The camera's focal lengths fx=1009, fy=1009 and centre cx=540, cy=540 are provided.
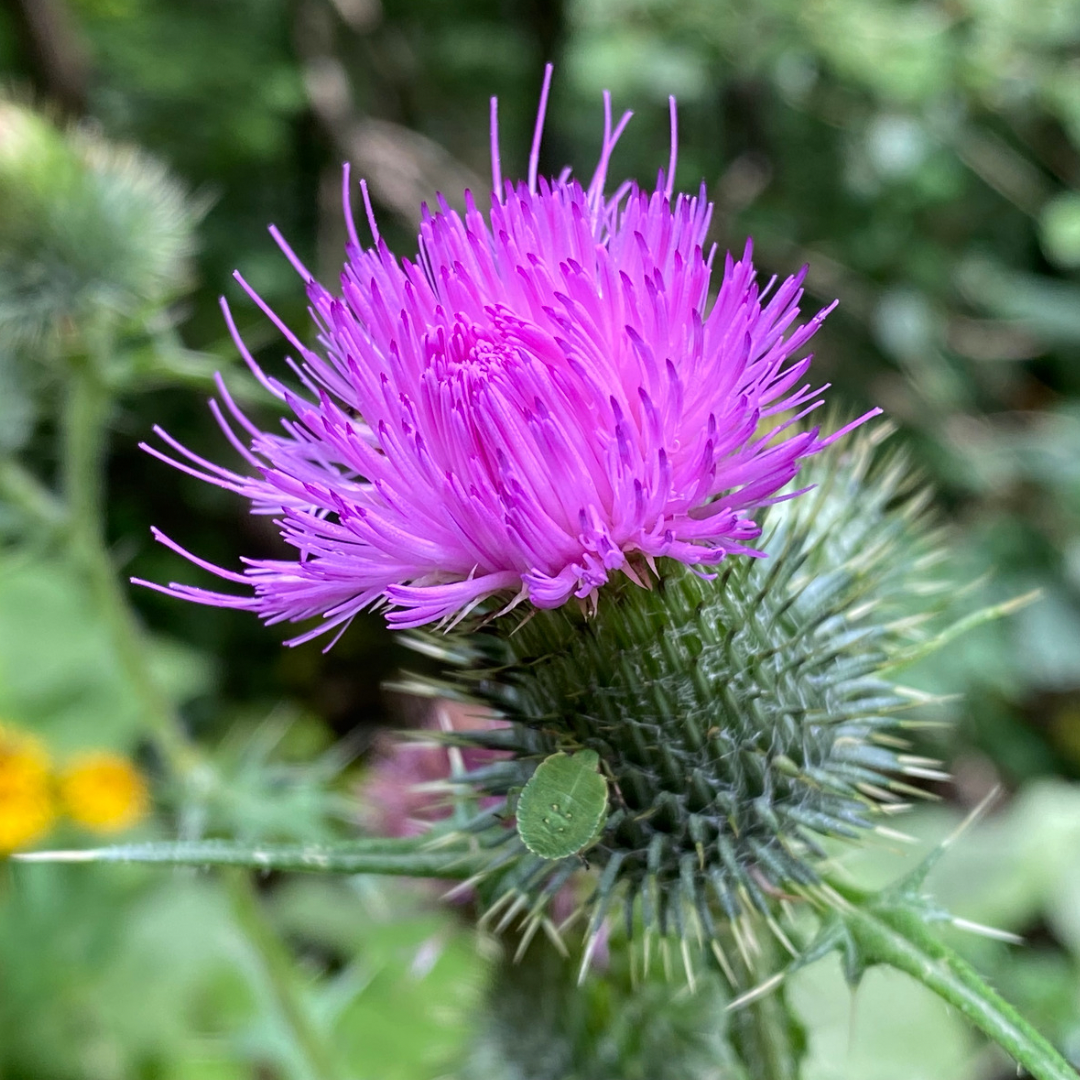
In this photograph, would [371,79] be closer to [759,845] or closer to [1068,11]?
[1068,11]

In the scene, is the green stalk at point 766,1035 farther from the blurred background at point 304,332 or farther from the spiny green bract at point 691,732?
the blurred background at point 304,332

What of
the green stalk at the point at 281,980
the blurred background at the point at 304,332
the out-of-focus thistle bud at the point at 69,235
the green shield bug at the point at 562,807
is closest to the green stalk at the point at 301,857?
the green shield bug at the point at 562,807

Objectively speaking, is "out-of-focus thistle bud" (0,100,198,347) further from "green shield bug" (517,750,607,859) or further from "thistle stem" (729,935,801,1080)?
"thistle stem" (729,935,801,1080)

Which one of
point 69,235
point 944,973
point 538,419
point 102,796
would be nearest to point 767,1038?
point 944,973

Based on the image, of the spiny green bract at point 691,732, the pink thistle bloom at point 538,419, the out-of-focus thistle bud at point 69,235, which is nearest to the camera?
the pink thistle bloom at point 538,419

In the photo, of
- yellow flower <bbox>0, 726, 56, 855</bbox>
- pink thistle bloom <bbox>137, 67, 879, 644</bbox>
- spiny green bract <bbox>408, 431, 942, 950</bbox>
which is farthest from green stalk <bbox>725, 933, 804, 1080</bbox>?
yellow flower <bbox>0, 726, 56, 855</bbox>

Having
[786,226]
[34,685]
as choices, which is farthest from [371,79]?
[34,685]
